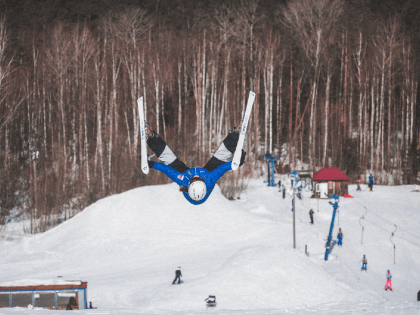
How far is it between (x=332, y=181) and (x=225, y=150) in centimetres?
2131

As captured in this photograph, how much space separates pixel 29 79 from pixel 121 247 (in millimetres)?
16670

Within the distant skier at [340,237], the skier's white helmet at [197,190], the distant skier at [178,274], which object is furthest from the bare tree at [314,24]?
the skier's white helmet at [197,190]

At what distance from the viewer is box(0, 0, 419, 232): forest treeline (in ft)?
82.4

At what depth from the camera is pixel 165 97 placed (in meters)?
32.6

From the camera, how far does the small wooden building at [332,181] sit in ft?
83.4

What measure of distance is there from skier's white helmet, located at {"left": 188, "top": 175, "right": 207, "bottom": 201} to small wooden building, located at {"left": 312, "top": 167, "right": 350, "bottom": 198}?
21.4 m

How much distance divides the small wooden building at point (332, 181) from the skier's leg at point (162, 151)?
69.0 ft

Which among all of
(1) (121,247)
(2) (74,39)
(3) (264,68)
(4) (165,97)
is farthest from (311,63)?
(1) (121,247)

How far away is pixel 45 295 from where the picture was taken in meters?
10.4

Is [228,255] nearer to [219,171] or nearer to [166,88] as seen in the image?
[219,171]

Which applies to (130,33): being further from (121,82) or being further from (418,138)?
(418,138)

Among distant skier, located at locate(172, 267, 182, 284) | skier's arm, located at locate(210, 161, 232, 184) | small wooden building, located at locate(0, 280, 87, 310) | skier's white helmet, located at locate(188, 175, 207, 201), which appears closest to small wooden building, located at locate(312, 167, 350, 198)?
distant skier, located at locate(172, 267, 182, 284)

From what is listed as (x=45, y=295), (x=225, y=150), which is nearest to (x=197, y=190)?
(x=225, y=150)

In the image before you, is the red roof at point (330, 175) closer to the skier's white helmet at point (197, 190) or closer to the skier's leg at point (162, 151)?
the skier's leg at point (162, 151)
